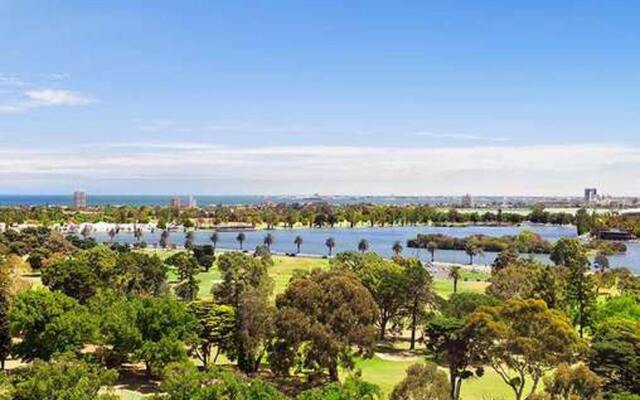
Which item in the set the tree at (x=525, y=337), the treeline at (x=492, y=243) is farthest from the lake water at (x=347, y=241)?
the tree at (x=525, y=337)

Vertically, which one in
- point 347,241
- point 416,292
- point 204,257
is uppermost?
point 416,292

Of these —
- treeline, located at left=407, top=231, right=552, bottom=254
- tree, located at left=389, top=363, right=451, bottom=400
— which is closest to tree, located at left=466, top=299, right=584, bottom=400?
tree, located at left=389, top=363, right=451, bottom=400

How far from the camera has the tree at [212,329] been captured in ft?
98.8

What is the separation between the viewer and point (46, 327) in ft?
91.8

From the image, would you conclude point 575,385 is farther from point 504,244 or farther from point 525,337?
point 504,244

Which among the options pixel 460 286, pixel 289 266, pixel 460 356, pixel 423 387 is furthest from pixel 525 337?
pixel 289 266

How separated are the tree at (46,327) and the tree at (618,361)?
20.2m

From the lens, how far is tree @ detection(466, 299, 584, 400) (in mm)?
23766

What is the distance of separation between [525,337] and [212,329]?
13.6 meters

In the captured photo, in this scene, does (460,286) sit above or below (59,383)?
below

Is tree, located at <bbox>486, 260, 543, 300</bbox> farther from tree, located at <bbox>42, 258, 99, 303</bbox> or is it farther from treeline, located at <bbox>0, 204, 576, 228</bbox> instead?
treeline, located at <bbox>0, 204, 576, 228</bbox>

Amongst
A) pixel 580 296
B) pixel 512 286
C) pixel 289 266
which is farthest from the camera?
pixel 289 266

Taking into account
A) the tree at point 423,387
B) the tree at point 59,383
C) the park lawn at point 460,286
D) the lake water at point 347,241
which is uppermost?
the tree at point 423,387

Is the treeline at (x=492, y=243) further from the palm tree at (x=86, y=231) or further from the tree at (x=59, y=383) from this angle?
the tree at (x=59, y=383)
